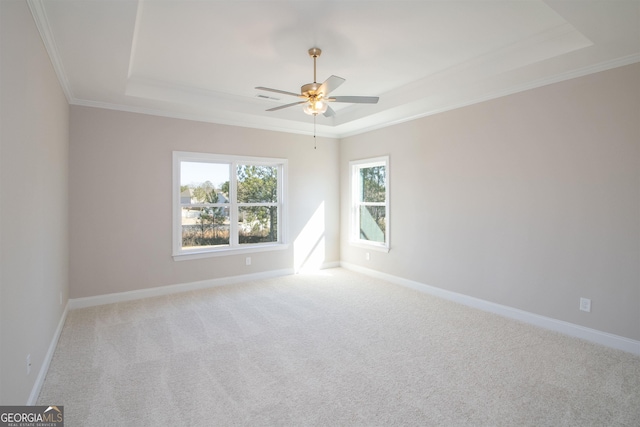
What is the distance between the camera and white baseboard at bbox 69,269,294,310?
4.07 meters

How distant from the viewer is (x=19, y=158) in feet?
6.22

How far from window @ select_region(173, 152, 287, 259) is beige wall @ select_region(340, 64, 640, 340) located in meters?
2.15

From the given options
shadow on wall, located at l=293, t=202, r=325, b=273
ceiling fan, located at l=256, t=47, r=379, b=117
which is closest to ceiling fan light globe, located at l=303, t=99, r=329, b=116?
ceiling fan, located at l=256, t=47, r=379, b=117

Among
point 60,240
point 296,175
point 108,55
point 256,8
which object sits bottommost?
point 60,240

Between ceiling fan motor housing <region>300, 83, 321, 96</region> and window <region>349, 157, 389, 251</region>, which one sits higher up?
ceiling fan motor housing <region>300, 83, 321, 96</region>

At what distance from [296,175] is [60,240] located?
133 inches

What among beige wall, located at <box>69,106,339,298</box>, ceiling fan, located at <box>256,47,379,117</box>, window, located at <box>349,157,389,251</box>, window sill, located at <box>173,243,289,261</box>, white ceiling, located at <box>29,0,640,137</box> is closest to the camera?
white ceiling, located at <box>29,0,640,137</box>

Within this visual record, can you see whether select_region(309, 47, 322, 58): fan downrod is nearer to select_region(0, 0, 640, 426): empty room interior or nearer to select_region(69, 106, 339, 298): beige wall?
select_region(0, 0, 640, 426): empty room interior

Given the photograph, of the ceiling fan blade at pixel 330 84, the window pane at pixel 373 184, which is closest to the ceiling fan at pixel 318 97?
the ceiling fan blade at pixel 330 84

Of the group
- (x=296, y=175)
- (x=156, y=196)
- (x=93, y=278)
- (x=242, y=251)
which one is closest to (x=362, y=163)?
(x=296, y=175)

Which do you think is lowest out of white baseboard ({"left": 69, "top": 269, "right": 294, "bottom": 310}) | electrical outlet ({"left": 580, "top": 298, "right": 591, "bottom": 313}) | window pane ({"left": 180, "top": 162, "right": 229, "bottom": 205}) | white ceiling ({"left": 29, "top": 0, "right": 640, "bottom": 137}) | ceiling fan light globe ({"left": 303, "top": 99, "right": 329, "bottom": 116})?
white baseboard ({"left": 69, "top": 269, "right": 294, "bottom": 310})

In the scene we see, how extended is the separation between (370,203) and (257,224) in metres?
1.95

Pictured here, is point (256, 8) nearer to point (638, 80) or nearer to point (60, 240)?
point (60, 240)

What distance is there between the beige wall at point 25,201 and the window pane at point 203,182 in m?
1.75
